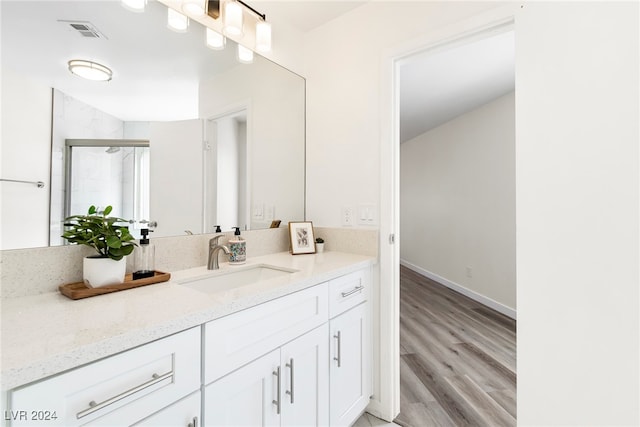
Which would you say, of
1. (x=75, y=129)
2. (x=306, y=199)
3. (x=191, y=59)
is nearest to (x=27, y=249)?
(x=75, y=129)

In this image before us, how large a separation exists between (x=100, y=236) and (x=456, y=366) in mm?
2235

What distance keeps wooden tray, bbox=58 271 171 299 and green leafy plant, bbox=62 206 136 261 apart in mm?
93

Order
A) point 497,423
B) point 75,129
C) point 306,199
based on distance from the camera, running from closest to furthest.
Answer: point 75,129 → point 497,423 → point 306,199

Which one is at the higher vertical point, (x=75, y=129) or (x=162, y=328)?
(x=75, y=129)

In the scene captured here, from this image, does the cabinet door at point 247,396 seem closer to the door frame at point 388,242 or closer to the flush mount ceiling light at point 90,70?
the door frame at point 388,242

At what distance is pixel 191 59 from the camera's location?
1.41m

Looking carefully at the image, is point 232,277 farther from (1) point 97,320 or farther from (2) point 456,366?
(2) point 456,366

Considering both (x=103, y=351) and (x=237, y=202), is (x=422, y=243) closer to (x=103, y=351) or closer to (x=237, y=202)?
(x=237, y=202)

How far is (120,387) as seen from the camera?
638mm

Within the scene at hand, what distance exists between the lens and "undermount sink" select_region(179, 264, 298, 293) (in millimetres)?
1236

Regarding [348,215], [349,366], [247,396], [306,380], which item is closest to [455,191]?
[348,215]

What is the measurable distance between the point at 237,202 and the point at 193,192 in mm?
265

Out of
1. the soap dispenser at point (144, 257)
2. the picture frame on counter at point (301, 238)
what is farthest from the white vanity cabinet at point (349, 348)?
the soap dispenser at point (144, 257)
